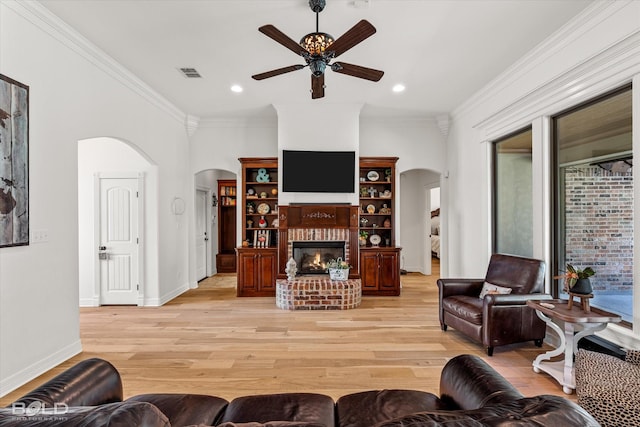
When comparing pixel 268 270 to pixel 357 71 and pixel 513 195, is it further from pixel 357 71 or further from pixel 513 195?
pixel 513 195

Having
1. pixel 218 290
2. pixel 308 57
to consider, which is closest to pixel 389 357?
pixel 308 57

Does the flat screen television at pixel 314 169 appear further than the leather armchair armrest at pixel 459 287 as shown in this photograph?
Yes

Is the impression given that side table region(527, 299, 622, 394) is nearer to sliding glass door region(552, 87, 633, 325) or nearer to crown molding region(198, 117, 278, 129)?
sliding glass door region(552, 87, 633, 325)

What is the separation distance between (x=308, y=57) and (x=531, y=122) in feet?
9.17

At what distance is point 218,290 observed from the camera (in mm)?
6305

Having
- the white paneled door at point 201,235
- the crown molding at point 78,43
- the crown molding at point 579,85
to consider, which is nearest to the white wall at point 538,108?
the crown molding at point 579,85

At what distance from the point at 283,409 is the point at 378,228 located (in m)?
4.88

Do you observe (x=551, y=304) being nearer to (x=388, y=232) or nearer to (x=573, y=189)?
(x=573, y=189)

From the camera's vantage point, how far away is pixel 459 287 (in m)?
4.10

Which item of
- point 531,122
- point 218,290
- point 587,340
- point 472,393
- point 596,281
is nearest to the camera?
point 472,393

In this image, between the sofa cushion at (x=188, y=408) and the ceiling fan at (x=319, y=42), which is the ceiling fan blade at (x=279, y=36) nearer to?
the ceiling fan at (x=319, y=42)

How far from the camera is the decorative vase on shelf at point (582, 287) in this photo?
268cm

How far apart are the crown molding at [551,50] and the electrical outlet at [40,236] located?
16.9ft

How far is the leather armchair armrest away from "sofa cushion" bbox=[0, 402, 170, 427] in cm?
379
